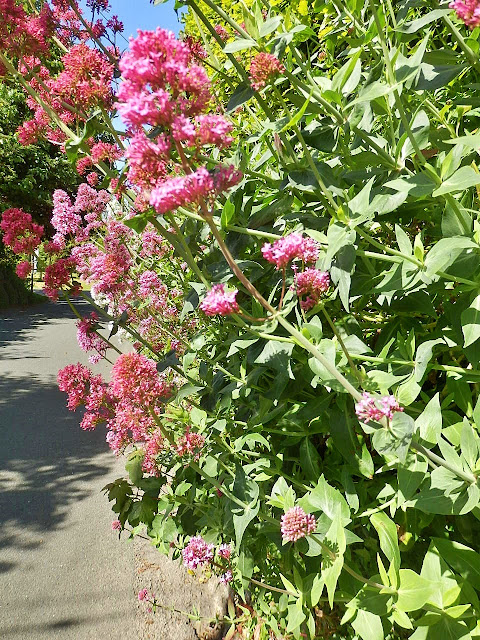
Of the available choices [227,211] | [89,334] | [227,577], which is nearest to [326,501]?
[227,211]

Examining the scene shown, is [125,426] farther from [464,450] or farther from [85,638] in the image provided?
[85,638]

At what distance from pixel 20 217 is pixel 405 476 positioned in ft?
6.69

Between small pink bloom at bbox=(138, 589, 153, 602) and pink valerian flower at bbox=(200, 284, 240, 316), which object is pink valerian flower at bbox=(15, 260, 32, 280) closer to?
pink valerian flower at bbox=(200, 284, 240, 316)

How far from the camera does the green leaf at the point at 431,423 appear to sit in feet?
3.38

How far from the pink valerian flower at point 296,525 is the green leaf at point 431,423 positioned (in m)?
0.35

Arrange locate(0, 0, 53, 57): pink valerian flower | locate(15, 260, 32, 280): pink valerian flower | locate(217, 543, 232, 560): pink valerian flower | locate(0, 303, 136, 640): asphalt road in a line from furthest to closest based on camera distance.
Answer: locate(0, 303, 136, 640): asphalt road < locate(15, 260, 32, 280): pink valerian flower < locate(217, 543, 232, 560): pink valerian flower < locate(0, 0, 53, 57): pink valerian flower

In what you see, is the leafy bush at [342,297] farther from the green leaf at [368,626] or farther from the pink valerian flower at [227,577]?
the pink valerian flower at [227,577]

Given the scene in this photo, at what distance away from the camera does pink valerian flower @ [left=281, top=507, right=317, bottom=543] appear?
43.9 inches

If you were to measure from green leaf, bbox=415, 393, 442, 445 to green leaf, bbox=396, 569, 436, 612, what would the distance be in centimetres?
28

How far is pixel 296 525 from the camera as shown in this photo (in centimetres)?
112

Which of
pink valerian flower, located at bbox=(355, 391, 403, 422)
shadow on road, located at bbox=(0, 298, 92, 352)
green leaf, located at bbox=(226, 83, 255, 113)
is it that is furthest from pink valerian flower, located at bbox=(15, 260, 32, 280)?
shadow on road, located at bbox=(0, 298, 92, 352)

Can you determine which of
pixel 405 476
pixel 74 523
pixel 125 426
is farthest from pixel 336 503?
pixel 74 523

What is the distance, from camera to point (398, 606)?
3.16 feet

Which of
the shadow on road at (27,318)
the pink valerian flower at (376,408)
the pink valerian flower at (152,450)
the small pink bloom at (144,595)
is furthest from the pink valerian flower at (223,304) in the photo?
the shadow on road at (27,318)
